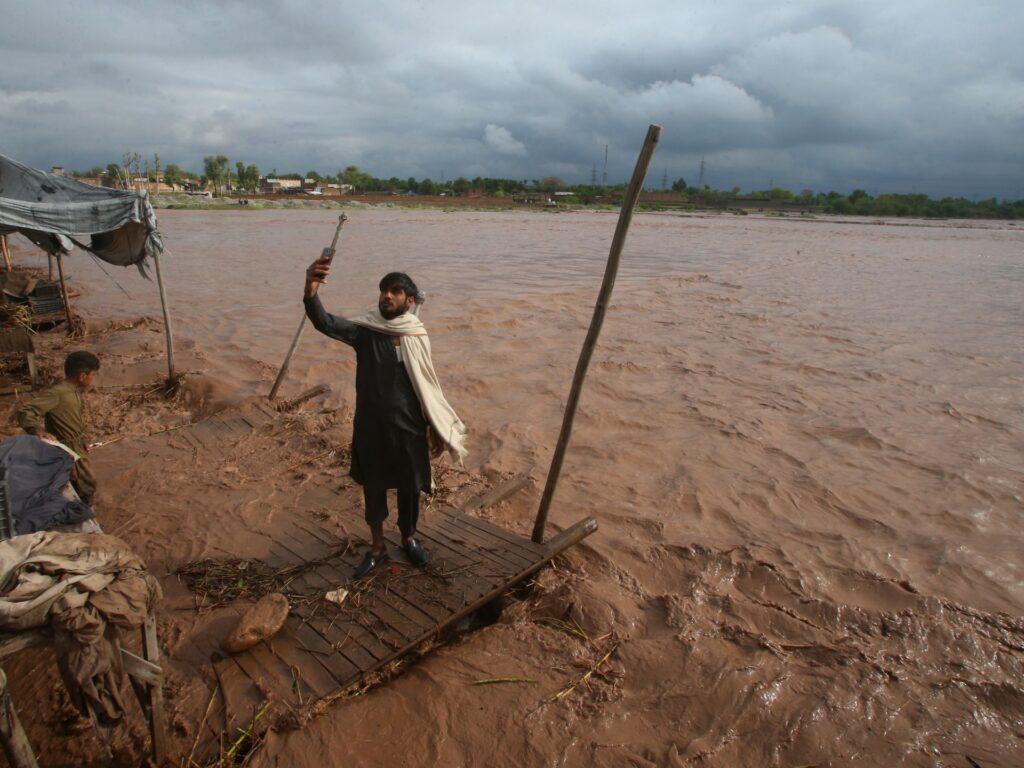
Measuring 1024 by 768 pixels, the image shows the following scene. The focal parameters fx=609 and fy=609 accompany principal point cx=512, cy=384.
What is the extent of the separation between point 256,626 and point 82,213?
495 cm

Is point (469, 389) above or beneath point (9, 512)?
beneath

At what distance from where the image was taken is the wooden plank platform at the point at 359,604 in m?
2.67

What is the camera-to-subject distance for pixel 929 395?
7523 millimetres

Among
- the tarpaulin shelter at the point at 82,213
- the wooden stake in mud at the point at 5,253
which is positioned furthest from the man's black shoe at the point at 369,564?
the wooden stake in mud at the point at 5,253

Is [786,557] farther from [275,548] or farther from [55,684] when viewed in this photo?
[55,684]

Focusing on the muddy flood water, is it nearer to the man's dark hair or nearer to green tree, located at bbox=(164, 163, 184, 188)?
the man's dark hair

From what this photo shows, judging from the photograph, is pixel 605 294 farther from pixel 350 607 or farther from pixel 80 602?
pixel 80 602

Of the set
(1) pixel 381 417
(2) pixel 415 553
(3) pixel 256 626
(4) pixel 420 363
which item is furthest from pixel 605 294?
(3) pixel 256 626

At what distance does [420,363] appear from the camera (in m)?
3.07

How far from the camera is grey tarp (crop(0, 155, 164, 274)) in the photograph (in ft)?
17.8

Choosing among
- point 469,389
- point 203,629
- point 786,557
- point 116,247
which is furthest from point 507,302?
point 203,629

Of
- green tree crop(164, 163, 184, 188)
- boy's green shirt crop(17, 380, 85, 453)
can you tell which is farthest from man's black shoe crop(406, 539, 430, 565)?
green tree crop(164, 163, 184, 188)

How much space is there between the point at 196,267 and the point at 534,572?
54.0ft

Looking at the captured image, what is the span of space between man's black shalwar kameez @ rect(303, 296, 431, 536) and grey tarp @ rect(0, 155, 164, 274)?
409 cm
